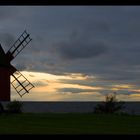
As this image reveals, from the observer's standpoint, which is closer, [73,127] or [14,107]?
[73,127]

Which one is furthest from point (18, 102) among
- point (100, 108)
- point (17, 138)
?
point (17, 138)

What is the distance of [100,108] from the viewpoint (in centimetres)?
2870

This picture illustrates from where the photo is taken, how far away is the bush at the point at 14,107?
29.4m

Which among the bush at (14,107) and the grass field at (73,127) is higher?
the bush at (14,107)

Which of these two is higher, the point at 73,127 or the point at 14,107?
the point at 14,107

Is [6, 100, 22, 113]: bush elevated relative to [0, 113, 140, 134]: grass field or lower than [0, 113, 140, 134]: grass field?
elevated

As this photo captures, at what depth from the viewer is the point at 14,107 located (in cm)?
2953

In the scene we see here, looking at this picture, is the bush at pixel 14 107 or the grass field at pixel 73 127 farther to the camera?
the bush at pixel 14 107

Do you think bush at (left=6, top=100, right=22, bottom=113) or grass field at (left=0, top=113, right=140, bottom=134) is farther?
bush at (left=6, top=100, right=22, bottom=113)

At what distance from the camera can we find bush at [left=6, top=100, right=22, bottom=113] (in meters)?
29.4

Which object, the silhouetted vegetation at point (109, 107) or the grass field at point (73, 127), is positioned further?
the silhouetted vegetation at point (109, 107)
